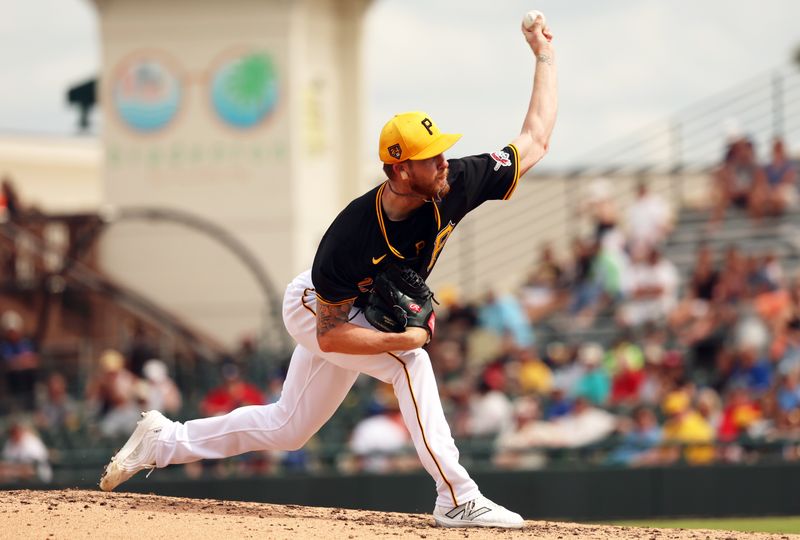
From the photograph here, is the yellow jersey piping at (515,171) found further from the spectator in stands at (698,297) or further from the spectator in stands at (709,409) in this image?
the spectator in stands at (698,297)

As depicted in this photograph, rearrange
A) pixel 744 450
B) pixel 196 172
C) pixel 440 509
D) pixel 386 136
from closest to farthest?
pixel 386 136, pixel 440 509, pixel 744 450, pixel 196 172

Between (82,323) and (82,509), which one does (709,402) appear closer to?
(82,509)

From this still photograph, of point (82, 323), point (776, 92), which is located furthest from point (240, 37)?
point (776, 92)

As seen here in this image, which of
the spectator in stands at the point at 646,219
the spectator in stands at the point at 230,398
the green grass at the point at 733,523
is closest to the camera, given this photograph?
the green grass at the point at 733,523

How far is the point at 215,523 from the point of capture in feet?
22.7

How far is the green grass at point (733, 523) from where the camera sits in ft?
36.5

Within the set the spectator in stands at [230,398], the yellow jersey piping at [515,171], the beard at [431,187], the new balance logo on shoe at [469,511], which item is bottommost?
the new balance logo on shoe at [469,511]

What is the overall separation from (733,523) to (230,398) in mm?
5134

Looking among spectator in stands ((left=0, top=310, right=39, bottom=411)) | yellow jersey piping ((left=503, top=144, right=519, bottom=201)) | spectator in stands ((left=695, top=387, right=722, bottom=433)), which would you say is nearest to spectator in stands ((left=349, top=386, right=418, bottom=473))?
spectator in stands ((left=695, top=387, right=722, bottom=433))

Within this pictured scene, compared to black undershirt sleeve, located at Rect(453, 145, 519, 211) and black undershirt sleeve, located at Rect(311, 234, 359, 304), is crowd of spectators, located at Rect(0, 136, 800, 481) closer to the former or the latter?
black undershirt sleeve, located at Rect(453, 145, 519, 211)

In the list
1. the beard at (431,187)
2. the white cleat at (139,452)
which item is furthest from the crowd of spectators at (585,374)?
the beard at (431,187)

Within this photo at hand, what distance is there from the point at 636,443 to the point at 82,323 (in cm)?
841

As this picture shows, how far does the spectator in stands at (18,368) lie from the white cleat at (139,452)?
9.29 meters

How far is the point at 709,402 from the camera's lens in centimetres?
1302
